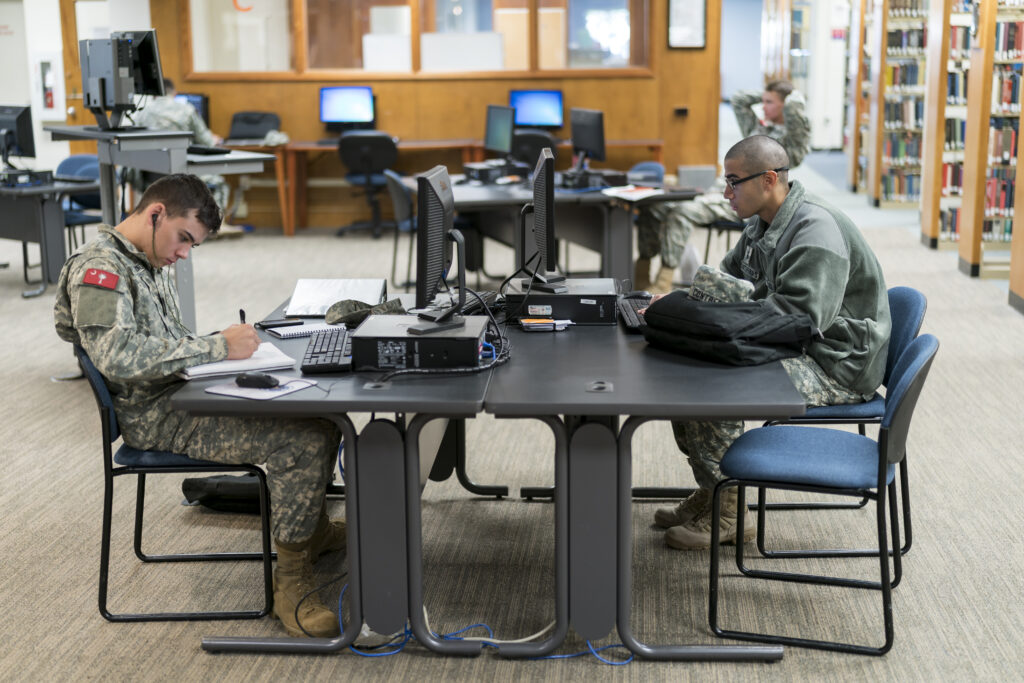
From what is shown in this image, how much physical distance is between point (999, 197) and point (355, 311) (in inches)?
222

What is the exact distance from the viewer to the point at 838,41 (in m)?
15.7

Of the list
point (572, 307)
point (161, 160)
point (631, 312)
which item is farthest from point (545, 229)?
point (161, 160)

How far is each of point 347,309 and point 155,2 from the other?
760 centimetres

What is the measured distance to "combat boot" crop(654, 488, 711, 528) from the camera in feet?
11.0

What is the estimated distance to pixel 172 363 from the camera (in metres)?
2.63

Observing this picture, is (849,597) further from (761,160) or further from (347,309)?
(347,309)

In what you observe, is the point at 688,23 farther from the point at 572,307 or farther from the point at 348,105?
the point at 572,307

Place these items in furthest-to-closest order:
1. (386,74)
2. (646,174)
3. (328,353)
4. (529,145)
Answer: (386,74) → (529,145) → (646,174) → (328,353)

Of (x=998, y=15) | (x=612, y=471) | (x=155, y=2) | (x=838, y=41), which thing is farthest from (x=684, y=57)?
(x=612, y=471)

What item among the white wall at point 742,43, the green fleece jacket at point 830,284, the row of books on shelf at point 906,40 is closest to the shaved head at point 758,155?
the green fleece jacket at point 830,284

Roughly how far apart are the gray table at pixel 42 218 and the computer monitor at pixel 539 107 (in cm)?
379

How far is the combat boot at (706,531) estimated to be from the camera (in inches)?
129

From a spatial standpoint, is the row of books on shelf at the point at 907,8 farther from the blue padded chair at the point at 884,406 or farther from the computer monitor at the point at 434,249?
the computer monitor at the point at 434,249

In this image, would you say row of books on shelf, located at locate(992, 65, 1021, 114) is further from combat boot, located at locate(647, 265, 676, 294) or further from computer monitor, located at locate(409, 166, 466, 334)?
computer monitor, located at locate(409, 166, 466, 334)
